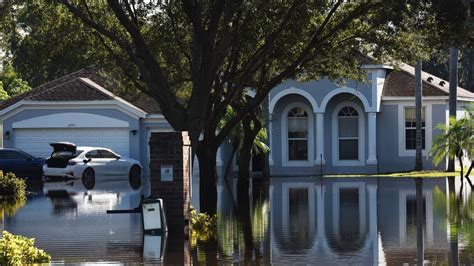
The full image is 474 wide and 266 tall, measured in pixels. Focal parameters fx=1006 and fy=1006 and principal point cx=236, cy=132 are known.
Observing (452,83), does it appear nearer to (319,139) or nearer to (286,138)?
(319,139)

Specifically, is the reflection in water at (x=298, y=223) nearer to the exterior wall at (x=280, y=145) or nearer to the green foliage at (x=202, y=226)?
the green foliage at (x=202, y=226)

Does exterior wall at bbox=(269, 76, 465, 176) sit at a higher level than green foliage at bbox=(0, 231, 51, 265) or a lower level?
higher

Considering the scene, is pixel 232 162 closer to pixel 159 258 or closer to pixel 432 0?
pixel 432 0

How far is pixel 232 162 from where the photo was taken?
46.6m

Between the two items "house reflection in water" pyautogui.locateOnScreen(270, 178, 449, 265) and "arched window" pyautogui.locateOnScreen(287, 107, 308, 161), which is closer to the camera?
"house reflection in water" pyautogui.locateOnScreen(270, 178, 449, 265)

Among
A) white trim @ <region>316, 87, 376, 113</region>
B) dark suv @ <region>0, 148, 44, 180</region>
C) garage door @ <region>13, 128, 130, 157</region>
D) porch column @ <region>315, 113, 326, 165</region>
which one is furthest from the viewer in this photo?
porch column @ <region>315, 113, 326, 165</region>

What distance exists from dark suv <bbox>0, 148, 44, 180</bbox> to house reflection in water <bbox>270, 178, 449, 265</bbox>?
1168 cm

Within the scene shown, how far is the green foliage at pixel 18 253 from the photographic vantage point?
1386 centimetres

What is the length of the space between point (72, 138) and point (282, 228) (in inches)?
1019

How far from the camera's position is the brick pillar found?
17.6 m

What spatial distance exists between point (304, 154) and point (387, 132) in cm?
403

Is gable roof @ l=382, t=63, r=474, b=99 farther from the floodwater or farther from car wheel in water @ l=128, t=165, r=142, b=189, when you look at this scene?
the floodwater

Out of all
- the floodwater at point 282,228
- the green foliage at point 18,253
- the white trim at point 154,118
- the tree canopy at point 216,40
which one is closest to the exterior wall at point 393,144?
the white trim at point 154,118

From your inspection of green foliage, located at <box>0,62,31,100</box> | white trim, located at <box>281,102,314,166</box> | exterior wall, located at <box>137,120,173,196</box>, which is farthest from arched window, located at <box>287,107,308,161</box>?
green foliage, located at <box>0,62,31,100</box>
